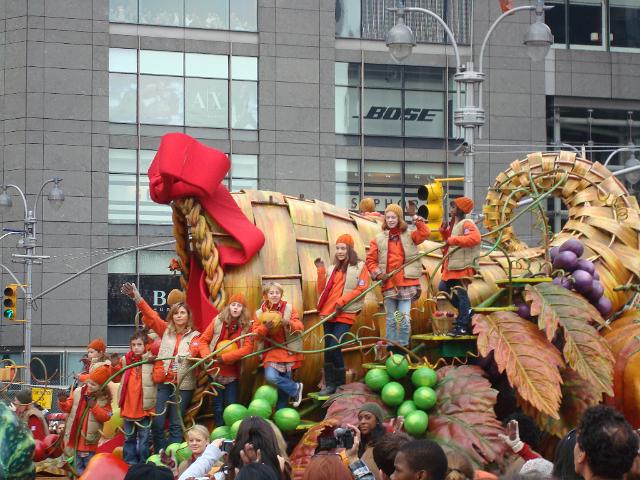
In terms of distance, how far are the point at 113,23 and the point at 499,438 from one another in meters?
32.0

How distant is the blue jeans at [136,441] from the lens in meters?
13.7

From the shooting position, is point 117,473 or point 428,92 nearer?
point 117,473

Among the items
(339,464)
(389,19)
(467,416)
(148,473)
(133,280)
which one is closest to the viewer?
(148,473)

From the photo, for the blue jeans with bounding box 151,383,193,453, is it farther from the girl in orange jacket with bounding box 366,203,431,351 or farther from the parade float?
the girl in orange jacket with bounding box 366,203,431,351

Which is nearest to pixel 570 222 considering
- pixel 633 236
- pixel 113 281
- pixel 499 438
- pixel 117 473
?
pixel 633 236

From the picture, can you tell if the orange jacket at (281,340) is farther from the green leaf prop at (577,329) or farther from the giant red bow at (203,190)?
the green leaf prop at (577,329)

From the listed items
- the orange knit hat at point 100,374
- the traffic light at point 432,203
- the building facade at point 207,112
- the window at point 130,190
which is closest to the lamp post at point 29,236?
the building facade at point 207,112

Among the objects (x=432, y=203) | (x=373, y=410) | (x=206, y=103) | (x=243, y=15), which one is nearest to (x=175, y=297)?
(x=373, y=410)

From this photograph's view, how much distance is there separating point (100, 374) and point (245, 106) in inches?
1138

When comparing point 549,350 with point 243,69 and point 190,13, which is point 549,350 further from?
point 190,13

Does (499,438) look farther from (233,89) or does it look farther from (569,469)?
(233,89)

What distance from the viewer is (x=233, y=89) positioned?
141 ft

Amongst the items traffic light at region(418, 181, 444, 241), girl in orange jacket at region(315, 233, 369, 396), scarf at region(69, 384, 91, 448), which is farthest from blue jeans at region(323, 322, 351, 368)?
traffic light at region(418, 181, 444, 241)

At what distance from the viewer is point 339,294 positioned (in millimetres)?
→ 13750
